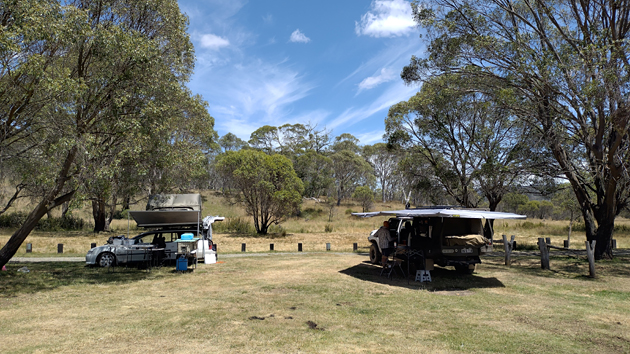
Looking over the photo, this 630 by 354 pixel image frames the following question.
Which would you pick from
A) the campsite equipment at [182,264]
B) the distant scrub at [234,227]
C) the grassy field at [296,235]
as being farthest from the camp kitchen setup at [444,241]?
the distant scrub at [234,227]

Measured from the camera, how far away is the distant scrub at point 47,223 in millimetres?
29395

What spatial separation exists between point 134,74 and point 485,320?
11.2m

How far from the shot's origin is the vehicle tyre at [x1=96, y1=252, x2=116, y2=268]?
13.2 metres

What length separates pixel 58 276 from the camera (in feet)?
36.6

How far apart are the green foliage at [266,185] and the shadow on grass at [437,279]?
1701cm

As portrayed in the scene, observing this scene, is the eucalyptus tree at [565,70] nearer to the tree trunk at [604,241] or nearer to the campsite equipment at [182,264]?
the tree trunk at [604,241]

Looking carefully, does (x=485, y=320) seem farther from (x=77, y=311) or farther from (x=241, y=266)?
(x=241, y=266)

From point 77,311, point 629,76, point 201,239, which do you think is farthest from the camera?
point 201,239

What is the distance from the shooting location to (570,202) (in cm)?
2600

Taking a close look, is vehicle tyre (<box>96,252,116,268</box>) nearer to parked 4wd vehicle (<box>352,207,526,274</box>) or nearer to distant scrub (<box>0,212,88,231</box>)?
parked 4wd vehicle (<box>352,207,526,274</box>)

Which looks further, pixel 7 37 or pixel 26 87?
pixel 26 87

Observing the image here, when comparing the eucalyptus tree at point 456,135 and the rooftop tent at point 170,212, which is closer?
the rooftop tent at point 170,212

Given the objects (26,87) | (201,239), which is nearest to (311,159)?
(201,239)

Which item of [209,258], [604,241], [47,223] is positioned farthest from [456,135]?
[47,223]
